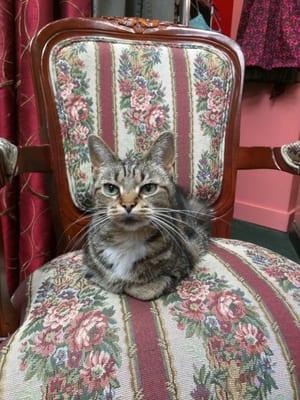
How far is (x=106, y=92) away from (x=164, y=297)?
482 millimetres

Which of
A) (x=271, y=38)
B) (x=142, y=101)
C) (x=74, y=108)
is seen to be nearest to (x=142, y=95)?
(x=142, y=101)

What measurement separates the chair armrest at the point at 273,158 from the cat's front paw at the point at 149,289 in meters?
0.41

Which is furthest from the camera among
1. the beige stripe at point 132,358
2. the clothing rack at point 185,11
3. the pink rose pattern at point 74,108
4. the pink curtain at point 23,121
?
the clothing rack at point 185,11

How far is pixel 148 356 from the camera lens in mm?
533

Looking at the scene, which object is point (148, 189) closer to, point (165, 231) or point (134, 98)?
point (165, 231)

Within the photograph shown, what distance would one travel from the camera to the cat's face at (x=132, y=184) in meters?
0.65

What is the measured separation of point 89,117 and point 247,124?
1.39 meters

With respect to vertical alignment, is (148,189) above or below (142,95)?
below

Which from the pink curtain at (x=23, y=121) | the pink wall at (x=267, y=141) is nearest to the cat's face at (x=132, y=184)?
the pink curtain at (x=23, y=121)

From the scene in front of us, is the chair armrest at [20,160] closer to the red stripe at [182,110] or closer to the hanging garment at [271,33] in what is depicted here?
the red stripe at [182,110]

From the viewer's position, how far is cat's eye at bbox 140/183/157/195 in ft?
2.22

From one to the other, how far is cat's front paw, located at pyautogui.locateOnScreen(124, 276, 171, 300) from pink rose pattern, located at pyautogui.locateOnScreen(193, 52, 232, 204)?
0.34m

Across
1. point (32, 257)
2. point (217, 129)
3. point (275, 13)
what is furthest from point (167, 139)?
point (275, 13)

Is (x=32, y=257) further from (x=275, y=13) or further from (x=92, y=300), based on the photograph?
(x=275, y=13)
